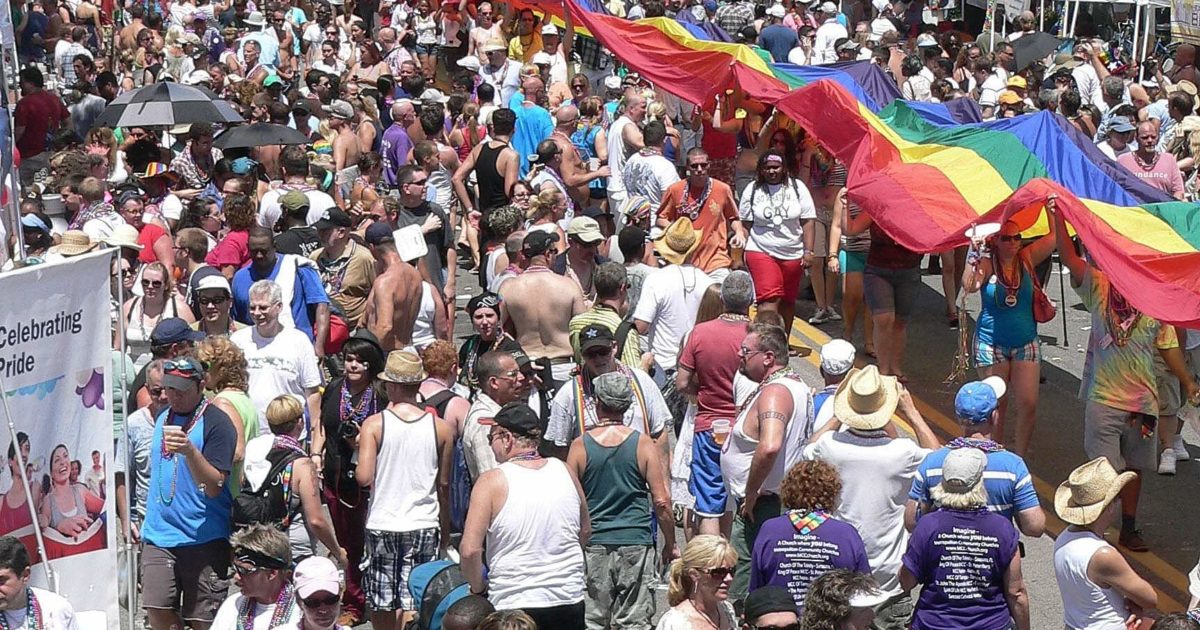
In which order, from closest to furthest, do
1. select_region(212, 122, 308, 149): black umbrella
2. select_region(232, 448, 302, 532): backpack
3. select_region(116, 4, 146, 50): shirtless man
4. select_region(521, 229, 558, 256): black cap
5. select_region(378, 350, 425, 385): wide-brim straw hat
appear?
select_region(232, 448, 302, 532): backpack
select_region(378, 350, 425, 385): wide-brim straw hat
select_region(521, 229, 558, 256): black cap
select_region(212, 122, 308, 149): black umbrella
select_region(116, 4, 146, 50): shirtless man

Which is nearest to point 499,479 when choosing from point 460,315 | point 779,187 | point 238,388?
point 238,388

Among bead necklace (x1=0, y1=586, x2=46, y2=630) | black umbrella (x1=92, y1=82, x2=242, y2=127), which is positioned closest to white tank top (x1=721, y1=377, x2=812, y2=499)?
bead necklace (x1=0, y1=586, x2=46, y2=630)

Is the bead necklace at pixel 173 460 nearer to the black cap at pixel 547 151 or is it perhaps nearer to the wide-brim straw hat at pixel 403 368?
the wide-brim straw hat at pixel 403 368

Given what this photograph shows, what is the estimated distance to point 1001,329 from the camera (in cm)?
1001

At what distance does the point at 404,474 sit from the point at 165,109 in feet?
28.2

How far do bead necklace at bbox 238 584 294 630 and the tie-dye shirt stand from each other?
4.96m

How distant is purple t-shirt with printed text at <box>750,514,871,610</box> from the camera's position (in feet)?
21.2

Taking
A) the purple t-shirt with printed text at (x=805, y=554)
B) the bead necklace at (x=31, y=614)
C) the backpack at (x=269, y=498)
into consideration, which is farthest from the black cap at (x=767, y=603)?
the bead necklace at (x=31, y=614)

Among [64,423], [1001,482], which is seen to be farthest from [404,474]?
[1001,482]

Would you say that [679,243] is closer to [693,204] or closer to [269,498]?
[693,204]

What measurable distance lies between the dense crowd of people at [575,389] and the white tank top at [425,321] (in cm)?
4

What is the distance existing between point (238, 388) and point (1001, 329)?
4.56 metres

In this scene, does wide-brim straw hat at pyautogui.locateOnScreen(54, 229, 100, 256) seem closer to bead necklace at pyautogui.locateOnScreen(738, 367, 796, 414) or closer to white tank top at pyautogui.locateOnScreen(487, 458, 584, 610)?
white tank top at pyautogui.locateOnScreen(487, 458, 584, 610)

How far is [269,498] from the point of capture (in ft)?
24.2
